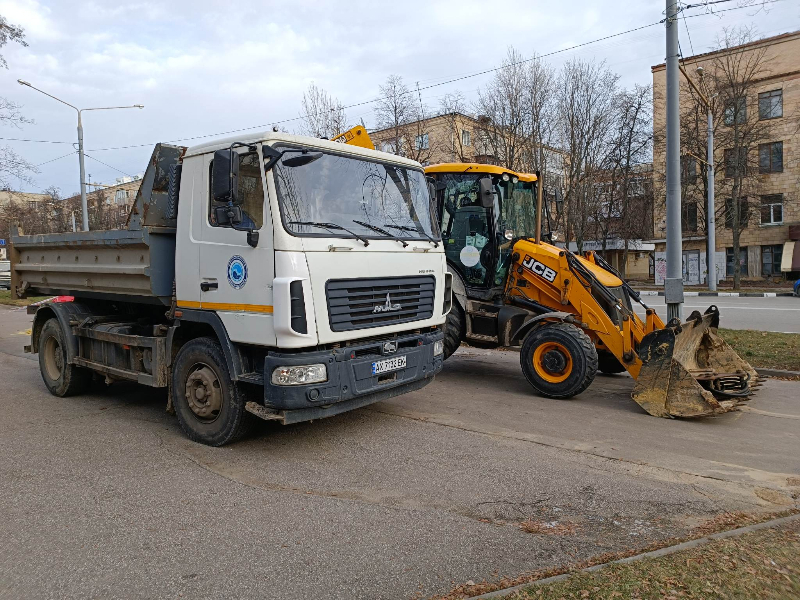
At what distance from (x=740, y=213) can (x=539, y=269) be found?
31.8m

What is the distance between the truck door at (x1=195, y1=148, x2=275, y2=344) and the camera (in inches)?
195

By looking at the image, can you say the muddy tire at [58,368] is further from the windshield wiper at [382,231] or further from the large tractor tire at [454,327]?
the large tractor tire at [454,327]

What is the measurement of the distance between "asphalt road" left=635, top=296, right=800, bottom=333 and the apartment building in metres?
12.4

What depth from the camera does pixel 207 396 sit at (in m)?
5.58

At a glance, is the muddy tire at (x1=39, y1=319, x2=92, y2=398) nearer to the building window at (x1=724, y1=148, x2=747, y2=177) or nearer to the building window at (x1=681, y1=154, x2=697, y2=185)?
the building window at (x1=724, y1=148, x2=747, y2=177)

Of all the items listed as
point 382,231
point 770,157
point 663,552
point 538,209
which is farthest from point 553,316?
point 770,157

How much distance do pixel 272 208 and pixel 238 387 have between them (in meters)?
1.63

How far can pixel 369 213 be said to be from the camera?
569 cm

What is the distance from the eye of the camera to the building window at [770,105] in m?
35.0

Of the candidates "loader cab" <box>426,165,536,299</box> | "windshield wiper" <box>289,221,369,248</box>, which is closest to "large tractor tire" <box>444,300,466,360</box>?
"loader cab" <box>426,165,536,299</box>

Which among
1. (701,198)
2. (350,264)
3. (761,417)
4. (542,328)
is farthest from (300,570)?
(701,198)

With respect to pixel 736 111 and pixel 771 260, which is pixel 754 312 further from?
pixel 771 260

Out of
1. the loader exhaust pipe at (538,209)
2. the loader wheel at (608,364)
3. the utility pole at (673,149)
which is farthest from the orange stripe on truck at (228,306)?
the utility pole at (673,149)

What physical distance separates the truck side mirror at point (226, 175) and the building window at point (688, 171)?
33584mm
